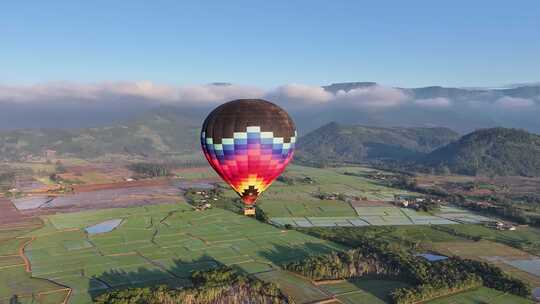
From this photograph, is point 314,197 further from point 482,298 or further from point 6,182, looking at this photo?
point 6,182

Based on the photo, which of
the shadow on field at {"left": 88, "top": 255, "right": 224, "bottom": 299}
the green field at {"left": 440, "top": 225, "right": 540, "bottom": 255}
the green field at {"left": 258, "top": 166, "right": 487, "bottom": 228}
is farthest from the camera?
the green field at {"left": 258, "top": 166, "right": 487, "bottom": 228}

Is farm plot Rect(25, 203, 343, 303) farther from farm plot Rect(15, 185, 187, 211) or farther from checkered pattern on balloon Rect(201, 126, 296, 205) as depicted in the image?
checkered pattern on balloon Rect(201, 126, 296, 205)

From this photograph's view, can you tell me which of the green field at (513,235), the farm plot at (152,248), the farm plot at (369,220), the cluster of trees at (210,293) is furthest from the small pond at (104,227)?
the green field at (513,235)

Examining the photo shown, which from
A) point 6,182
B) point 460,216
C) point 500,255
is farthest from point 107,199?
point 500,255

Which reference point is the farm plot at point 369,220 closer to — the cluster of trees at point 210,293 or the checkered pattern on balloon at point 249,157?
the cluster of trees at point 210,293

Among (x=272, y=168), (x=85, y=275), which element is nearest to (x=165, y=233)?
(x=85, y=275)

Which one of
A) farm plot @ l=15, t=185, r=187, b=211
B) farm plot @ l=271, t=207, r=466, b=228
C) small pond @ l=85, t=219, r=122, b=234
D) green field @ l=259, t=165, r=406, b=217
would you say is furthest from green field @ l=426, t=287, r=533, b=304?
farm plot @ l=15, t=185, r=187, b=211
